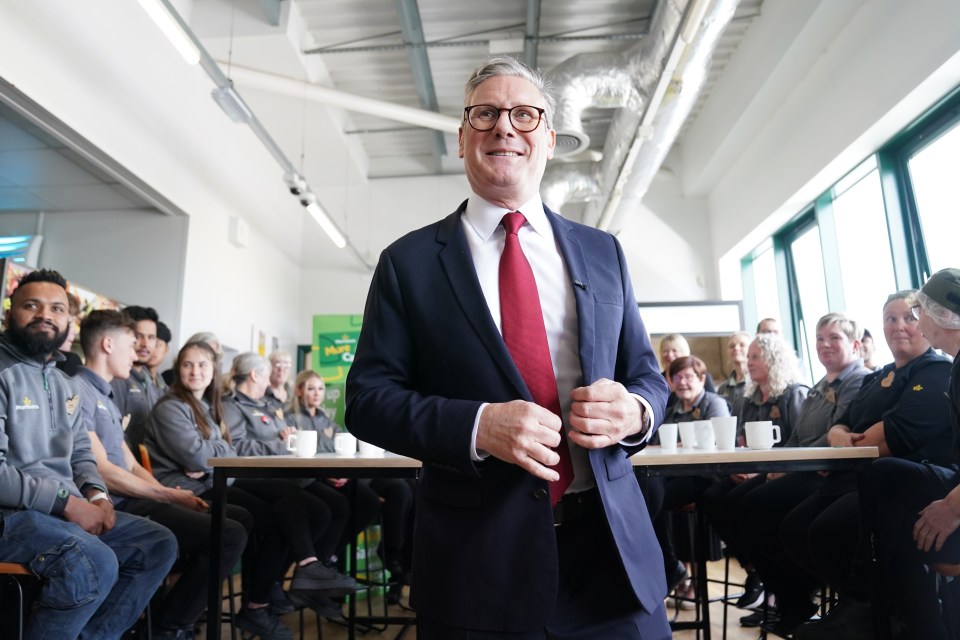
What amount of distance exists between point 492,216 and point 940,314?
1.90m

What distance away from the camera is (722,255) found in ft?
25.4

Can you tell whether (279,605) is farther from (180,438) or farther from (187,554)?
(180,438)

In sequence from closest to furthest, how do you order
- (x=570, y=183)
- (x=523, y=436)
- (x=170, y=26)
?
(x=523, y=436), (x=170, y=26), (x=570, y=183)

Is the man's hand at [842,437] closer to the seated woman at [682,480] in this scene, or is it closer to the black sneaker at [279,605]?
the seated woman at [682,480]

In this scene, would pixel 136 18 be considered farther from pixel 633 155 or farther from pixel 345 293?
pixel 345 293

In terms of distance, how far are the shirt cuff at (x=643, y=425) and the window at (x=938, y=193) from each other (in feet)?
14.1

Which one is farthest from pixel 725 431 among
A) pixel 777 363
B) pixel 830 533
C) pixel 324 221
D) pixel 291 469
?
pixel 324 221

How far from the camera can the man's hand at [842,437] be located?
2488mm

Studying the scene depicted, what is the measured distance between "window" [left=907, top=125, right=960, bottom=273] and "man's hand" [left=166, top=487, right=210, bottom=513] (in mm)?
4456

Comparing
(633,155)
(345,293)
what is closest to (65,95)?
(633,155)

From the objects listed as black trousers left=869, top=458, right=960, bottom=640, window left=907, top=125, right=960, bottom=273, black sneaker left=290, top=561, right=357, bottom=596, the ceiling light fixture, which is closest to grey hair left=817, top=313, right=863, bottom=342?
black trousers left=869, top=458, right=960, bottom=640

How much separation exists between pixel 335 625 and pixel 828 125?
492 centimetres

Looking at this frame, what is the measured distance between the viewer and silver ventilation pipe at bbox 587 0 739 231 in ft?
13.1

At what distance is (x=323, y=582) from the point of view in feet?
8.44
